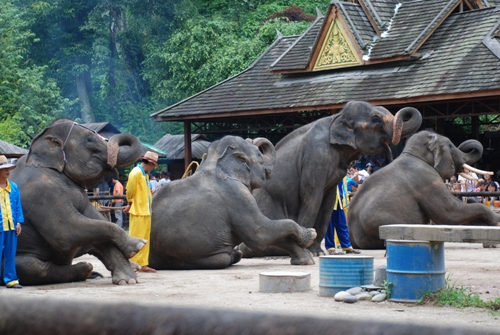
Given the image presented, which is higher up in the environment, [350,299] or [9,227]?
[9,227]

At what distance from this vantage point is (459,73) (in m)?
22.2

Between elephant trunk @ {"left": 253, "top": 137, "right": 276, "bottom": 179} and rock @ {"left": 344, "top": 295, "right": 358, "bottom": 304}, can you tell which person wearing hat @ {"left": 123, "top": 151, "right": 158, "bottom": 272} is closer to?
elephant trunk @ {"left": 253, "top": 137, "right": 276, "bottom": 179}

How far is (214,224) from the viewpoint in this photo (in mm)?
10578

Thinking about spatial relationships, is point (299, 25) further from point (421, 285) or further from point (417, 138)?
point (421, 285)

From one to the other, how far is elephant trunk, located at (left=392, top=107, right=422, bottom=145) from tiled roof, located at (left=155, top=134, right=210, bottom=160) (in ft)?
74.0

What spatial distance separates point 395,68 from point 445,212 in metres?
11.8

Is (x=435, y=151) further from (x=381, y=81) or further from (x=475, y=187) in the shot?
(x=381, y=81)

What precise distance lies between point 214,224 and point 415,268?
3574 mm

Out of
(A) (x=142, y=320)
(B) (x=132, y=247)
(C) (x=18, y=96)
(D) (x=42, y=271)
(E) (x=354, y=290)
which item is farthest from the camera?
(C) (x=18, y=96)

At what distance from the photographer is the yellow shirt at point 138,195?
34.5 feet

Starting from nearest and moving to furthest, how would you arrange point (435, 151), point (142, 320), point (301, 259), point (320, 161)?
point (142, 320), point (301, 259), point (320, 161), point (435, 151)

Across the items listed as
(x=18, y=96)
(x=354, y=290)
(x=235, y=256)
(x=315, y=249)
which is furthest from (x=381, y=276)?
(x=18, y=96)

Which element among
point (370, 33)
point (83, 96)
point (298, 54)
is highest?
point (370, 33)

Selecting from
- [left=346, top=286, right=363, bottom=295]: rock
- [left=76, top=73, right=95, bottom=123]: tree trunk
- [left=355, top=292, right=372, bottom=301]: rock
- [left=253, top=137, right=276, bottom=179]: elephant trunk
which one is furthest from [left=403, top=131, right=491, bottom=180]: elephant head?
[left=76, top=73, right=95, bottom=123]: tree trunk
